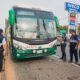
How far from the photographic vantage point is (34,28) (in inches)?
491

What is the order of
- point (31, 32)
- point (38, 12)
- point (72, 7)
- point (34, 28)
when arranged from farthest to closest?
1. point (72, 7)
2. point (38, 12)
3. point (34, 28)
4. point (31, 32)

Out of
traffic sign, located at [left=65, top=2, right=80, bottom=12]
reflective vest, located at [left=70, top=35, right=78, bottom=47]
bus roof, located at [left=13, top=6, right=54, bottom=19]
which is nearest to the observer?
reflective vest, located at [left=70, top=35, right=78, bottom=47]

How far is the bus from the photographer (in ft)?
39.0

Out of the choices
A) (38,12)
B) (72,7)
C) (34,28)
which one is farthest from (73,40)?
(72,7)

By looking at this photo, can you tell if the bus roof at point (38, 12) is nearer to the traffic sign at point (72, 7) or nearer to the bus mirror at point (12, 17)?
the bus mirror at point (12, 17)

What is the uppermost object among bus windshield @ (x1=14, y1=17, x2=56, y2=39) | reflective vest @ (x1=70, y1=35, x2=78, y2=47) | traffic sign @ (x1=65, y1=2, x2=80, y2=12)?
traffic sign @ (x1=65, y1=2, x2=80, y2=12)

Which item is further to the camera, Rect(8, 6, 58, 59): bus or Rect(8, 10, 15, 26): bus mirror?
Rect(8, 6, 58, 59): bus

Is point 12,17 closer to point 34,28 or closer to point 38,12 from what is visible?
point 34,28

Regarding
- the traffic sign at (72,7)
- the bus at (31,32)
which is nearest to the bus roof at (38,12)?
the bus at (31,32)

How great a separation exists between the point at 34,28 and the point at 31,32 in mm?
308

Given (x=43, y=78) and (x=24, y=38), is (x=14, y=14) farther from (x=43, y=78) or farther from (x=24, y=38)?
(x=43, y=78)

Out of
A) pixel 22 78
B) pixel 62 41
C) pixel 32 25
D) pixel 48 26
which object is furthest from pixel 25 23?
pixel 22 78

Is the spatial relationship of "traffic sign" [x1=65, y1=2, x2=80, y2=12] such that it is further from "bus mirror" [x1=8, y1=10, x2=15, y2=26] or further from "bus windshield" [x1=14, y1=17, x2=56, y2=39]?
"bus mirror" [x1=8, y1=10, x2=15, y2=26]

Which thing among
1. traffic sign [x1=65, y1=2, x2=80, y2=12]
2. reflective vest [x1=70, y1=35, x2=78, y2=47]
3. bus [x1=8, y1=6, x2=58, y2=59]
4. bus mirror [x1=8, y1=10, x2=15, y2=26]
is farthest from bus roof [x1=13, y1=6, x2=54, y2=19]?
traffic sign [x1=65, y1=2, x2=80, y2=12]
